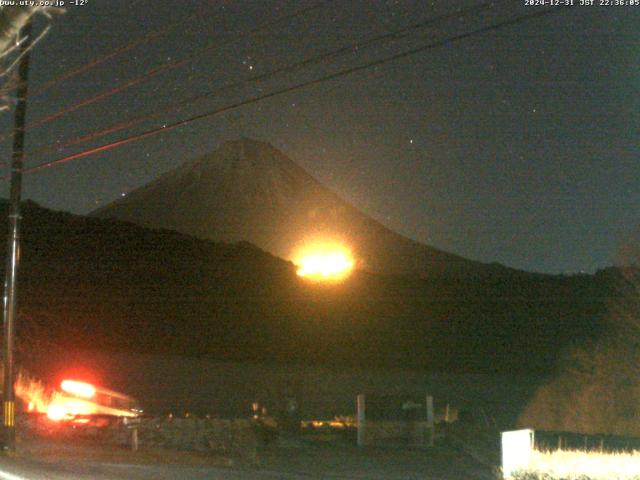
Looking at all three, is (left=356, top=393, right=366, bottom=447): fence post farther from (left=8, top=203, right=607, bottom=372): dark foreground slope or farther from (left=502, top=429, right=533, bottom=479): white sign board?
(left=8, top=203, right=607, bottom=372): dark foreground slope

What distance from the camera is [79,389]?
24.2m

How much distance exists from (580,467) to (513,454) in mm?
1112

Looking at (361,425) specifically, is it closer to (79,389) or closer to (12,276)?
(79,389)

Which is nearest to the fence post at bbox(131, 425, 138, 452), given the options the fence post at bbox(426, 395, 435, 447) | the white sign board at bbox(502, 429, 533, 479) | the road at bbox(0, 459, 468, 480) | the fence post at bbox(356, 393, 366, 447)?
the road at bbox(0, 459, 468, 480)

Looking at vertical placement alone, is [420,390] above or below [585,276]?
below

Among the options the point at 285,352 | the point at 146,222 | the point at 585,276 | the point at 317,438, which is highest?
the point at 146,222

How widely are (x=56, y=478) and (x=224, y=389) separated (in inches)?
749

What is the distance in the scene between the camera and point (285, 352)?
118 ft

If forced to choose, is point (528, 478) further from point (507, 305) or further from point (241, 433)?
point (507, 305)

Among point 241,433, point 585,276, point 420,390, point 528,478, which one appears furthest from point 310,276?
point 528,478

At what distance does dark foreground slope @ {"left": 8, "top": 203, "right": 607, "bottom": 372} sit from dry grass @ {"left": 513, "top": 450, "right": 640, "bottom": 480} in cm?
1743

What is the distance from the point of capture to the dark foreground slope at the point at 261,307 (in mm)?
34719

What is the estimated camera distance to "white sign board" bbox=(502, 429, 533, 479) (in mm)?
14383

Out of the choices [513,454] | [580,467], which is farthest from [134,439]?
[580,467]
